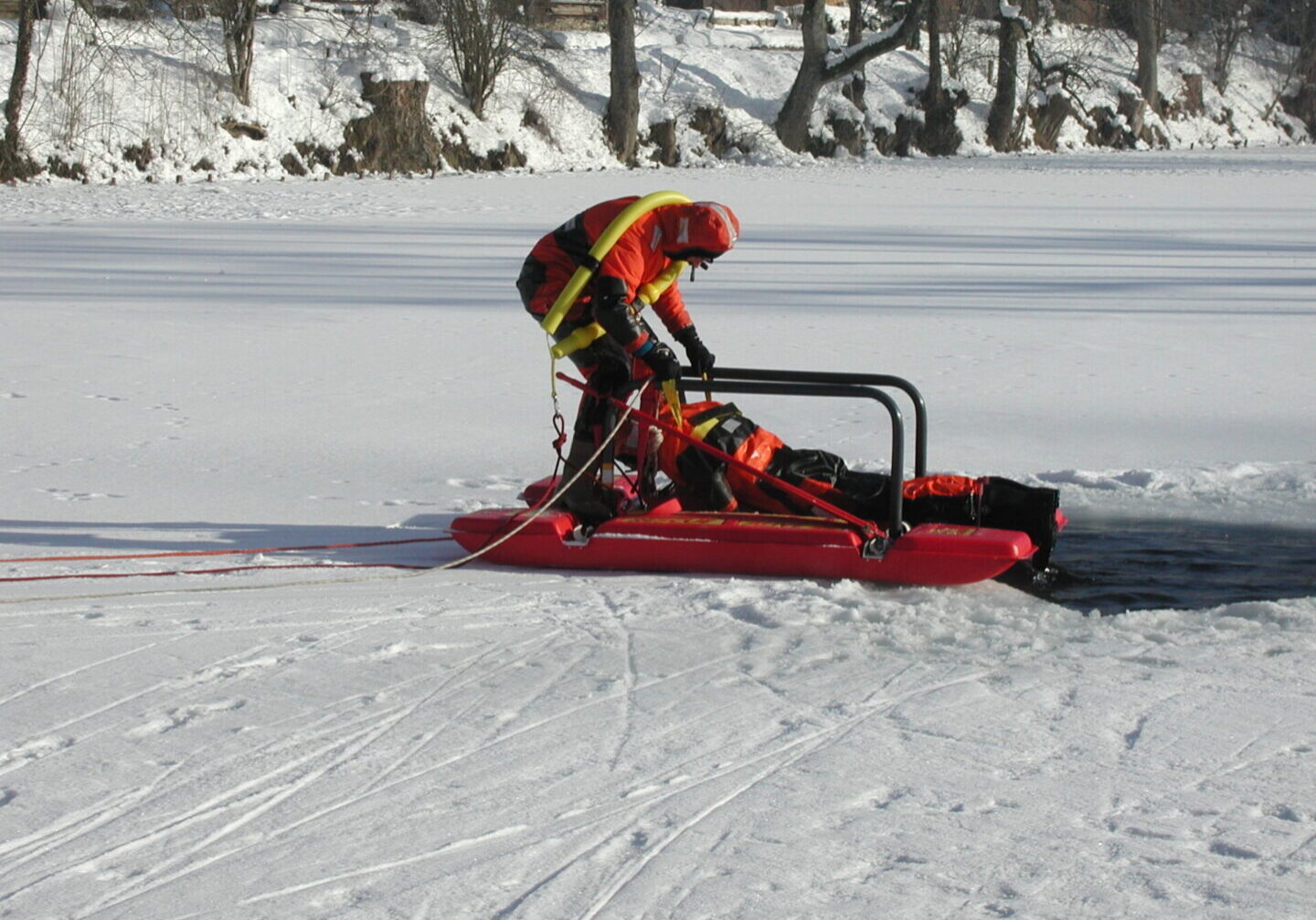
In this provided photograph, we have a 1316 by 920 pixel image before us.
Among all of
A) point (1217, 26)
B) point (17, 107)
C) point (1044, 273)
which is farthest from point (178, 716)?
point (1217, 26)

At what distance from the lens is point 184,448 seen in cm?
710

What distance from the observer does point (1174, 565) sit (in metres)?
5.48

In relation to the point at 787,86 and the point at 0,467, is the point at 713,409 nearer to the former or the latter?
the point at 0,467

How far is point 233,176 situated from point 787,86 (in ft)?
47.6

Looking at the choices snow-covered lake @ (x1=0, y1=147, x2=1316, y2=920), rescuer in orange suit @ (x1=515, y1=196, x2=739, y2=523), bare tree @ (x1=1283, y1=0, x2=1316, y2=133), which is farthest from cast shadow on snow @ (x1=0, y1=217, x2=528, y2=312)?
bare tree @ (x1=1283, y1=0, x2=1316, y2=133)

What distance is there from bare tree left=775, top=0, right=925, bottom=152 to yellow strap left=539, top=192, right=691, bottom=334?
25.9 metres

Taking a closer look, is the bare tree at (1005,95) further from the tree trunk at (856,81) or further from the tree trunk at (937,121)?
the tree trunk at (856,81)

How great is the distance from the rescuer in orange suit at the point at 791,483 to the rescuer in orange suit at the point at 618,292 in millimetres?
230

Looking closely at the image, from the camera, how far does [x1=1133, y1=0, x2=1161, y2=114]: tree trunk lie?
4203 centimetres

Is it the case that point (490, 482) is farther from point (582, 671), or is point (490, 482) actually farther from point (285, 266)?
point (285, 266)

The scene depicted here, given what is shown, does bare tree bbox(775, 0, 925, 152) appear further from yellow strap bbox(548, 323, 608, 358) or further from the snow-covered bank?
yellow strap bbox(548, 323, 608, 358)

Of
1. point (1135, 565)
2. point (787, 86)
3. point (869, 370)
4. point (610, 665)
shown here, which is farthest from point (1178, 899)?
point (787, 86)

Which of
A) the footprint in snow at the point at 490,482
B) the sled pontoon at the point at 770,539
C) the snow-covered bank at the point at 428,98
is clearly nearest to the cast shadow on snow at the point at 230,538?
the sled pontoon at the point at 770,539

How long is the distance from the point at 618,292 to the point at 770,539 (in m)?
0.94
